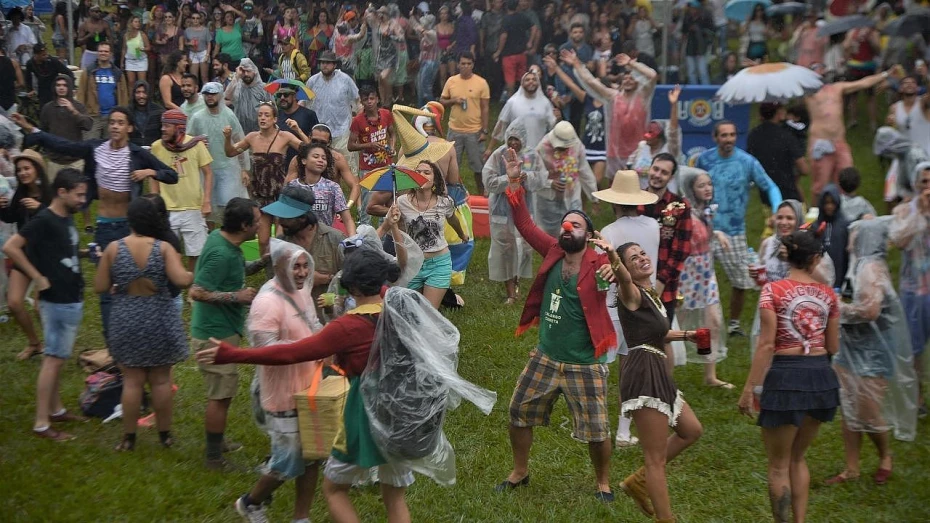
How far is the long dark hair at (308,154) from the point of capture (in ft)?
26.8

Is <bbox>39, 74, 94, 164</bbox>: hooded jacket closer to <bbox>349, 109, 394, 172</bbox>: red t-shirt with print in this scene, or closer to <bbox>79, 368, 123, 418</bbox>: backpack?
<bbox>349, 109, 394, 172</bbox>: red t-shirt with print

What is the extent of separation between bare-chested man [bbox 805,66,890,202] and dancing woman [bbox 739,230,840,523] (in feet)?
21.7

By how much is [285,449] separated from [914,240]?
4.96 meters

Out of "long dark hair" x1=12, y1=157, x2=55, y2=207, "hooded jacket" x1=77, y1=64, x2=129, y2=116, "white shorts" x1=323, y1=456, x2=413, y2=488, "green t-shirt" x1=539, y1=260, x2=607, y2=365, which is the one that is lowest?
"white shorts" x1=323, y1=456, x2=413, y2=488

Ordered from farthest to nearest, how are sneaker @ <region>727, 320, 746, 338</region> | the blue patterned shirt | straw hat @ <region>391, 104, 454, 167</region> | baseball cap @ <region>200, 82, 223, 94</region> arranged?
baseball cap @ <region>200, 82, 223, 94</region> < sneaker @ <region>727, 320, 746, 338</region> < the blue patterned shirt < straw hat @ <region>391, 104, 454, 167</region>

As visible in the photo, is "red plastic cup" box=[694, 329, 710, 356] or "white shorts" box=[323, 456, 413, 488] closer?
"white shorts" box=[323, 456, 413, 488]

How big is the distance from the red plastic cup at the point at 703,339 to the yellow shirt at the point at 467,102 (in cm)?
868

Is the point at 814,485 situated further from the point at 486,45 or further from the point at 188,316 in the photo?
the point at 486,45

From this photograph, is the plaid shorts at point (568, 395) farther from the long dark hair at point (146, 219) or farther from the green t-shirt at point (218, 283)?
the long dark hair at point (146, 219)

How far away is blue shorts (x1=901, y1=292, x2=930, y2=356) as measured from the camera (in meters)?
7.79

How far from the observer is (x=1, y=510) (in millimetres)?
5820

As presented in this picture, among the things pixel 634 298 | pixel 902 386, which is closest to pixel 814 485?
pixel 902 386

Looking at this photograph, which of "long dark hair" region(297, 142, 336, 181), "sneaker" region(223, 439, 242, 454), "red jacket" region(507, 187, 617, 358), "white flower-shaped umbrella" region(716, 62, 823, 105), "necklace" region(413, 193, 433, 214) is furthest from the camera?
"white flower-shaped umbrella" region(716, 62, 823, 105)

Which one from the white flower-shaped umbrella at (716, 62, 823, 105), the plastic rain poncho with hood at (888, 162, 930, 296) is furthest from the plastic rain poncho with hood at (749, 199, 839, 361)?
the white flower-shaped umbrella at (716, 62, 823, 105)
